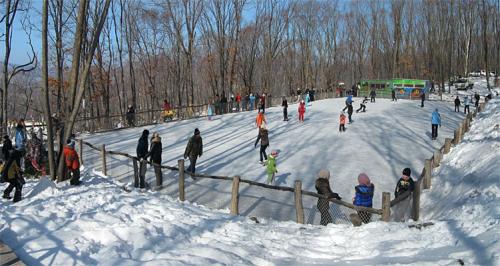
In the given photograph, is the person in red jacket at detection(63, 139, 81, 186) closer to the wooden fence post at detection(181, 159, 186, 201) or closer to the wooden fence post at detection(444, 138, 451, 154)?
the wooden fence post at detection(181, 159, 186, 201)

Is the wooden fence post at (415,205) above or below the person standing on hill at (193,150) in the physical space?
below

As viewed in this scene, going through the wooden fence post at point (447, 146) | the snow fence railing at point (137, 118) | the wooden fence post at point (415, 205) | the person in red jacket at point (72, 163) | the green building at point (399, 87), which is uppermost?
the green building at point (399, 87)

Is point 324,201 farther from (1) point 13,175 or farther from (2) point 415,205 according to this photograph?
(1) point 13,175

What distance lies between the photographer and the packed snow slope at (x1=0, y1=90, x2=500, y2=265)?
6.52 m

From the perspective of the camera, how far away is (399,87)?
165 ft

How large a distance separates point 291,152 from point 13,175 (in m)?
11.5

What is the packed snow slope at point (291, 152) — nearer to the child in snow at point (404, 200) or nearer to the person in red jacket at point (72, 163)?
the person in red jacket at point (72, 163)

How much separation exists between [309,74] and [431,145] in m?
43.0

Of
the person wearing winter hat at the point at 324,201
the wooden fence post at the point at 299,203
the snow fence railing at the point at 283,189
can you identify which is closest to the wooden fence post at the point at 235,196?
the snow fence railing at the point at 283,189

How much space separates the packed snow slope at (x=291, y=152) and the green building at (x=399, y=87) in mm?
15883

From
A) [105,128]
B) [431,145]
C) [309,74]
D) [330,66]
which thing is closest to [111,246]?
[431,145]

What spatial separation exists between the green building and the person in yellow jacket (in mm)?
42793

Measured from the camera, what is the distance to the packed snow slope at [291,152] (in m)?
11.5

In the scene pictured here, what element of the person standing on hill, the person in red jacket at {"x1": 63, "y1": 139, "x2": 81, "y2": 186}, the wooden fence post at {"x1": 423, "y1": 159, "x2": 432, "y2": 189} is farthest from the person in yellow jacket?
the wooden fence post at {"x1": 423, "y1": 159, "x2": 432, "y2": 189}
